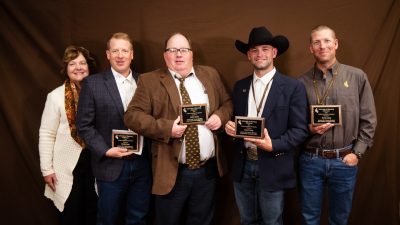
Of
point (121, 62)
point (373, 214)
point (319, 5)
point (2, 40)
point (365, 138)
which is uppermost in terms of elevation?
point (319, 5)

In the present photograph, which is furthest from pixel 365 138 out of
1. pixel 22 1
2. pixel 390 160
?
pixel 22 1

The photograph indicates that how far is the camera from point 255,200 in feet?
8.20

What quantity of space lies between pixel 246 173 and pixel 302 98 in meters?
0.65

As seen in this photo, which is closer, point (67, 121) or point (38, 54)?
point (67, 121)

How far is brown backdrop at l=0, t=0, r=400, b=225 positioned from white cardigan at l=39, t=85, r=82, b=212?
0.54 m

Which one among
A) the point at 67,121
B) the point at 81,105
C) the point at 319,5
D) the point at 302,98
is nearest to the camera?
the point at 302,98

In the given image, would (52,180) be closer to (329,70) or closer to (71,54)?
(71,54)

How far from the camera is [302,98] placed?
2359 mm

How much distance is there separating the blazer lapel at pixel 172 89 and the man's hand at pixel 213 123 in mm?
229

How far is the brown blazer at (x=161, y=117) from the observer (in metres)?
2.33

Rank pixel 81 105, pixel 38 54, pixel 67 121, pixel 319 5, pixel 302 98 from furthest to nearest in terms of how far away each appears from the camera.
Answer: pixel 38 54, pixel 319 5, pixel 67 121, pixel 81 105, pixel 302 98

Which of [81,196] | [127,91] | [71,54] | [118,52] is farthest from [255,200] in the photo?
[71,54]

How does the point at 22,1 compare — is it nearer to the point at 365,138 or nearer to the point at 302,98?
the point at 302,98

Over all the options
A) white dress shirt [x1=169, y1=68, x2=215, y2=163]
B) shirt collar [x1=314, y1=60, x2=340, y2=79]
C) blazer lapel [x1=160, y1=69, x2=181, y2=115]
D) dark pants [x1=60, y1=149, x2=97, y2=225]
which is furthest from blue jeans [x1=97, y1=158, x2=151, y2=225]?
shirt collar [x1=314, y1=60, x2=340, y2=79]
